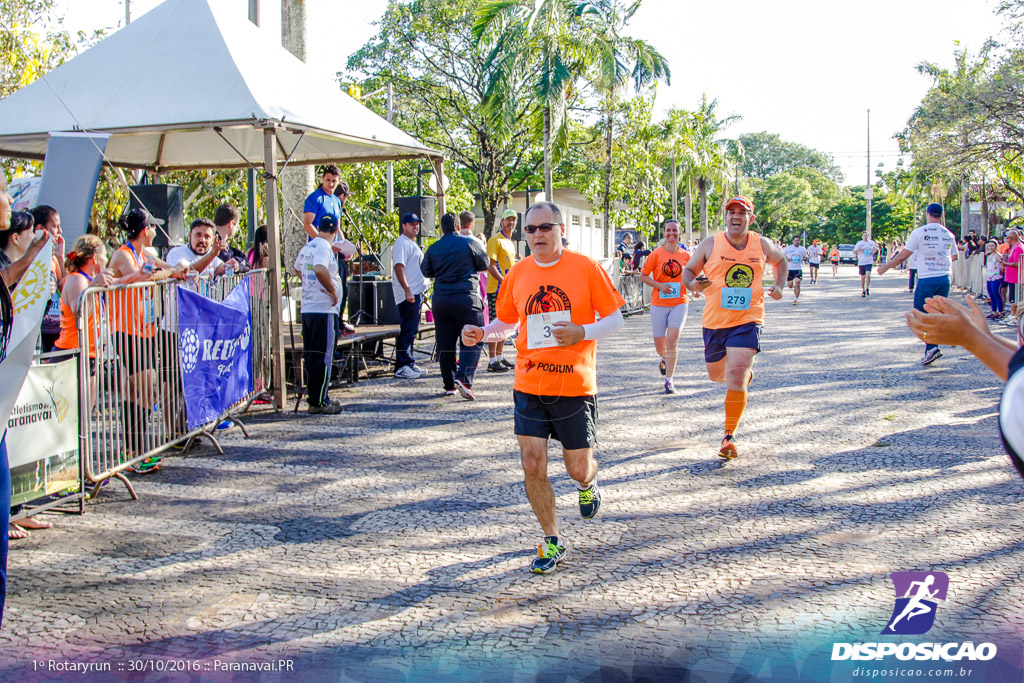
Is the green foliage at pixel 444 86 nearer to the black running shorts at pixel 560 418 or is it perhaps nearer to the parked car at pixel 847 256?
the black running shorts at pixel 560 418

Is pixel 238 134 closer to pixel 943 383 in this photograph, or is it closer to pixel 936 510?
pixel 943 383

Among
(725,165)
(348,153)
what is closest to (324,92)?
(348,153)

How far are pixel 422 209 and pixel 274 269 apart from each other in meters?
3.44

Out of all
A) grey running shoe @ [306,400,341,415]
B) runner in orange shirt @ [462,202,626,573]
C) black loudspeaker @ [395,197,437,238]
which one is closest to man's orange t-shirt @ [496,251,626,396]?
runner in orange shirt @ [462,202,626,573]

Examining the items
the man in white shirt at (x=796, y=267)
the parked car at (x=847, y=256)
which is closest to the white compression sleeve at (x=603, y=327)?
the man in white shirt at (x=796, y=267)

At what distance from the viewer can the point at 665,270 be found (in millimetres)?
10148

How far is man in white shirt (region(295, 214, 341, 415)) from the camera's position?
9.01 meters

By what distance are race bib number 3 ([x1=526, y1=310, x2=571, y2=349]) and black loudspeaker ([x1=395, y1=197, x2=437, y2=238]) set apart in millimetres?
7668

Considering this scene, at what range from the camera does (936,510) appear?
5617mm

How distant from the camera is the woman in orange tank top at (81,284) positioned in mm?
6458

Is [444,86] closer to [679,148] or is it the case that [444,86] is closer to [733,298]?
[679,148]

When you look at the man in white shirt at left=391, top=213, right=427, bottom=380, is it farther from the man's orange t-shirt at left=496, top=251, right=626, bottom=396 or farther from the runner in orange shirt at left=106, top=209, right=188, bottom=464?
the man's orange t-shirt at left=496, top=251, right=626, bottom=396

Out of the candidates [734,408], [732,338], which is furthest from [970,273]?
[734,408]

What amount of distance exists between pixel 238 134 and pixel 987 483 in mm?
11527
